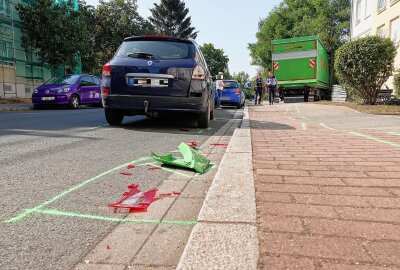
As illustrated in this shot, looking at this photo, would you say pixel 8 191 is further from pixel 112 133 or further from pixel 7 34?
pixel 7 34

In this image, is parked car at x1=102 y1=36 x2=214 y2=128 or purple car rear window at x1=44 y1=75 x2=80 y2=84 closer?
parked car at x1=102 y1=36 x2=214 y2=128

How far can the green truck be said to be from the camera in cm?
1997

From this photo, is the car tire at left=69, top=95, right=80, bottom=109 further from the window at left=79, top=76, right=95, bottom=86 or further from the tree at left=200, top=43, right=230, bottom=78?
the tree at left=200, top=43, right=230, bottom=78

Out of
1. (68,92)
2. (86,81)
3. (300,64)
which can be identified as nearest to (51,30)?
(86,81)

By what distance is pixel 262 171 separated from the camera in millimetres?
3482

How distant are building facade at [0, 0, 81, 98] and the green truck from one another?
1623 cm

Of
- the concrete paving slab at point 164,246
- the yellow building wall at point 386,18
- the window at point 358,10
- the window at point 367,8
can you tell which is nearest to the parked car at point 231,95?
the yellow building wall at point 386,18

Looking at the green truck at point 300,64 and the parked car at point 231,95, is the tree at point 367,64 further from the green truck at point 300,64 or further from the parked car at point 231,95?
the green truck at point 300,64

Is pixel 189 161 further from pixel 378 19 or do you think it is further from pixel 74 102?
pixel 378 19

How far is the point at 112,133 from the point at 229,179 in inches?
151

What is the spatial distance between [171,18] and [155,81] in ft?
194

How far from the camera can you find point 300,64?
20297 millimetres

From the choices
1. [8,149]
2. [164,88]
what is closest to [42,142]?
[8,149]

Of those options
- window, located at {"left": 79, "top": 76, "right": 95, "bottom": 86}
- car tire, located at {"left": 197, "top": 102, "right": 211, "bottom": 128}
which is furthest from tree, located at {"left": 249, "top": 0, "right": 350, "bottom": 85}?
car tire, located at {"left": 197, "top": 102, "right": 211, "bottom": 128}
